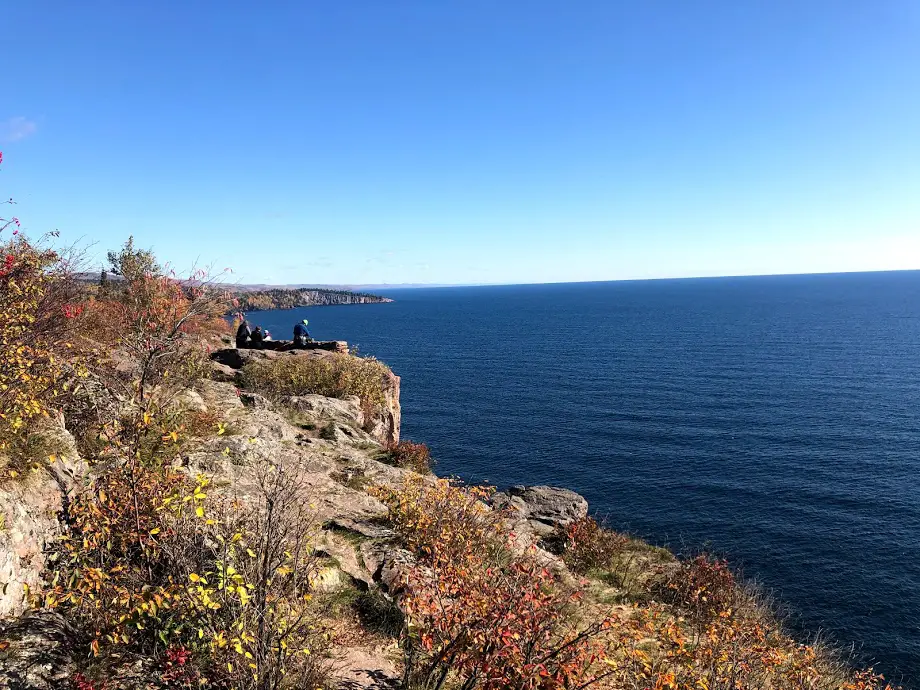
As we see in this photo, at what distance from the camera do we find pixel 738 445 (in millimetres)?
43281

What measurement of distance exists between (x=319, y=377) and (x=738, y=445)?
1376 inches

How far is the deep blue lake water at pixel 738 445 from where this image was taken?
27.0m

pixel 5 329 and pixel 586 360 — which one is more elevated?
pixel 5 329

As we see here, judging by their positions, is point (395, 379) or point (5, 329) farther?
point (395, 379)

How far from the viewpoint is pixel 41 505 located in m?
6.91

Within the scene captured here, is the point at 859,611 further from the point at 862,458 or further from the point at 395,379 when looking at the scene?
the point at 395,379

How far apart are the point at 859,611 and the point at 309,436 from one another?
2631 cm

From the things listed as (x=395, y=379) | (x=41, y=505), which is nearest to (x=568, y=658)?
(x=41, y=505)

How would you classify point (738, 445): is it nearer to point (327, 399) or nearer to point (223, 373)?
point (327, 399)

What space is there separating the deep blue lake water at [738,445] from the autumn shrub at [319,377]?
554 inches

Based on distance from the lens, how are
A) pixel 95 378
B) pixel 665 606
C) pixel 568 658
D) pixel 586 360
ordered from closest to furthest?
pixel 568 658
pixel 95 378
pixel 665 606
pixel 586 360

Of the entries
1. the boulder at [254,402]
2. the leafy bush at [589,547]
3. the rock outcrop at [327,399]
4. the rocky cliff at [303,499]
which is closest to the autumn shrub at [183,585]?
the rocky cliff at [303,499]

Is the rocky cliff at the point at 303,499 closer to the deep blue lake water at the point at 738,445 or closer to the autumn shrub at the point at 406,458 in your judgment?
the autumn shrub at the point at 406,458

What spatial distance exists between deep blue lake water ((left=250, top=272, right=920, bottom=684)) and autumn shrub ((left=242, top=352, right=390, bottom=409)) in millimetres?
14079
